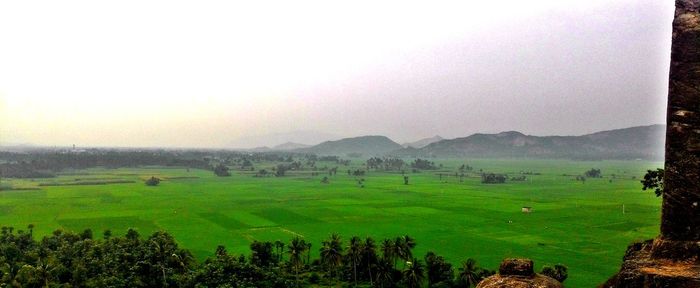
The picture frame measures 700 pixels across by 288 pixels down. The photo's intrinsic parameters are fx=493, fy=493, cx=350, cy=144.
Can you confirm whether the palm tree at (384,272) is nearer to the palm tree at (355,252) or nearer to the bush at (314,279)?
the palm tree at (355,252)

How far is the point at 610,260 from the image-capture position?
175ft

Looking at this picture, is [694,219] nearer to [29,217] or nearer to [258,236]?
[258,236]

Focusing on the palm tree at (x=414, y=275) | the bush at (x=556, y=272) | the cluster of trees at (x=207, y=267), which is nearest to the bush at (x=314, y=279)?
the cluster of trees at (x=207, y=267)

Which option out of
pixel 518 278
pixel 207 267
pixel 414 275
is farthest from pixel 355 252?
pixel 518 278

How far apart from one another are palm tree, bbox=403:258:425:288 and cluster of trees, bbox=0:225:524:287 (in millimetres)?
32

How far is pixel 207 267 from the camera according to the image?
4169 centimetres

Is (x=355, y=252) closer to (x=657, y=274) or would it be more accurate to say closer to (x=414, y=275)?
(x=414, y=275)

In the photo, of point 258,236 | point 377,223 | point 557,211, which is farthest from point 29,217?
point 557,211

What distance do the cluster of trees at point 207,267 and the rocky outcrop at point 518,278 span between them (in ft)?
95.2

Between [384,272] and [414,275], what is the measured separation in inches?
119

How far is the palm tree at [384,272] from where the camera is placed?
4133 centimetres

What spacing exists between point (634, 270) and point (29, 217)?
95.3m

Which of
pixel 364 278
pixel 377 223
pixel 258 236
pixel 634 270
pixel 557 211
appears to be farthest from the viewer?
pixel 557 211

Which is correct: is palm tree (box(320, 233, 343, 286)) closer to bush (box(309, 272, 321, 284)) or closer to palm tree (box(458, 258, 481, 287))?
bush (box(309, 272, 321, 284))
